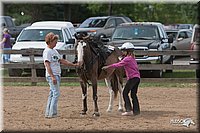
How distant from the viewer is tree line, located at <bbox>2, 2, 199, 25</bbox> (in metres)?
41.3

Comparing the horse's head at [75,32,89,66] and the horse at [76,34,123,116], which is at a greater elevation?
the horse's head at [75,32,89,66]

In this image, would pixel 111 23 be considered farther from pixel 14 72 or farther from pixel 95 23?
pixel 14 72

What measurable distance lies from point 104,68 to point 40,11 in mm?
30448

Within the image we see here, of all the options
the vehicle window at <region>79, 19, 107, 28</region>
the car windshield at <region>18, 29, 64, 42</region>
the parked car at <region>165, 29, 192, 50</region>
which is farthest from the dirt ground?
the parked car at <region>165, 29, 192, 50</region>

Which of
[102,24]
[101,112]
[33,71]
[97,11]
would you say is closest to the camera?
[101,112]

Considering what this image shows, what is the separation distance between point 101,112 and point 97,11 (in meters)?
35.9

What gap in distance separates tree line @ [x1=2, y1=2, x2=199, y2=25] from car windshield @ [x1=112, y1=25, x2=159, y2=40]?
71.0ft

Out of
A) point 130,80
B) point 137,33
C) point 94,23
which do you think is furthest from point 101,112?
point 94,23

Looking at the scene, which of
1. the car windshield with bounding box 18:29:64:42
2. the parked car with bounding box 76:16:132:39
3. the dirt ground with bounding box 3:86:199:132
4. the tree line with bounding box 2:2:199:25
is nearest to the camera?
the dirt ground with bounding box 3:86:199:132

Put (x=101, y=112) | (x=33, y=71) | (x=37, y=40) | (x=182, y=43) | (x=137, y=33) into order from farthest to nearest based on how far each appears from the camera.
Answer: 1. (x=182, y=43)
2. (x=37, y=40)
3. (x=137, y=33)
4. (x=33, y=71)
5. (x=101, y=112)

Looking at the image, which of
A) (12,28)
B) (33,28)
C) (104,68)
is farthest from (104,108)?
(12,28)

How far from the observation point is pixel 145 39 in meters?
18.3

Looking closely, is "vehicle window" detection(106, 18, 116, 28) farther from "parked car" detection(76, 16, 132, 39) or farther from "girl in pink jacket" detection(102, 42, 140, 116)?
"girl in pink jacket" detection(102, 42, 140, 116)

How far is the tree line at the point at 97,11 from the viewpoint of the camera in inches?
1626
